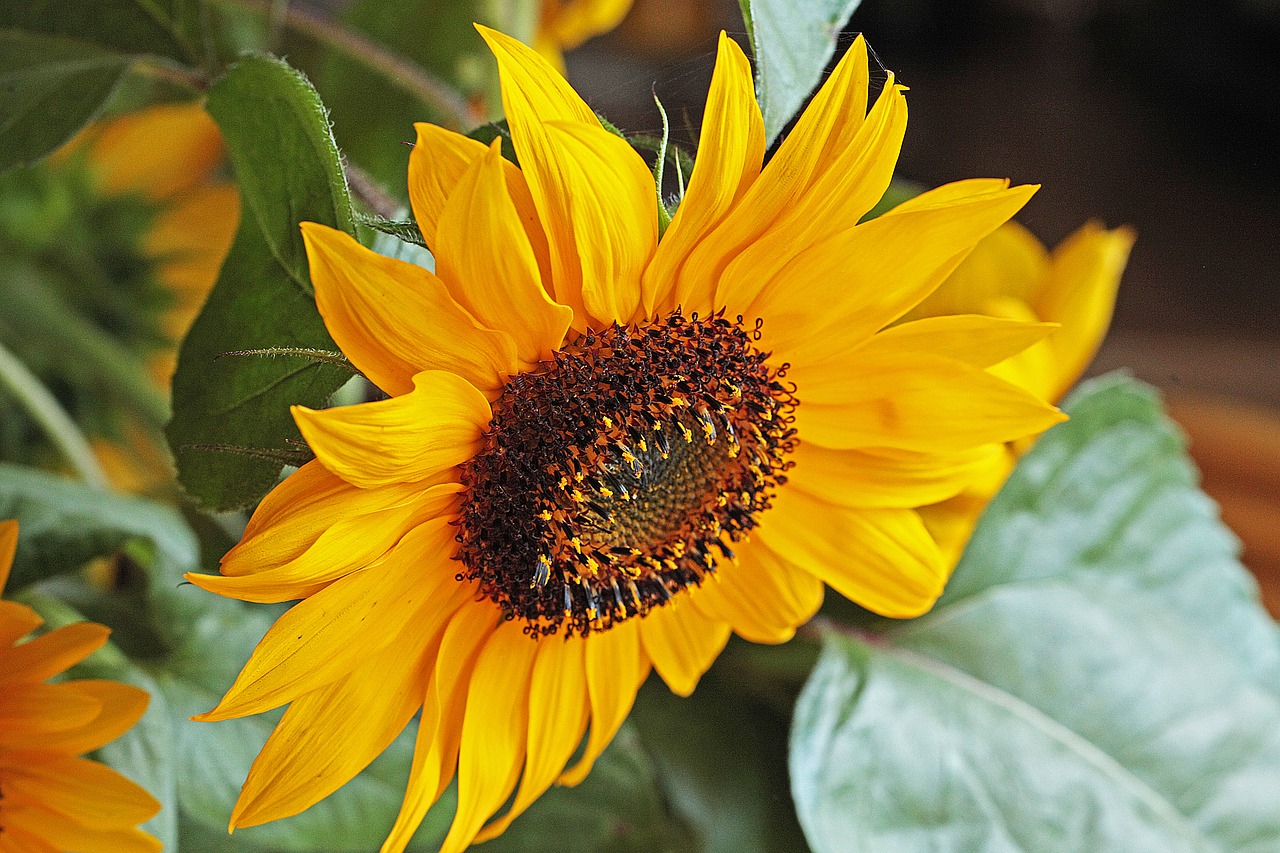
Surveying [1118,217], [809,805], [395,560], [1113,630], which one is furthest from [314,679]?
[1118,217]

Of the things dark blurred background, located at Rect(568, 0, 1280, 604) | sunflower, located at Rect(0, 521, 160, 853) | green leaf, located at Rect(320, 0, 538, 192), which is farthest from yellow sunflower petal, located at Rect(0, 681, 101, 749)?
dark blurred background, located at Rect(568, 0, 1280, 604)

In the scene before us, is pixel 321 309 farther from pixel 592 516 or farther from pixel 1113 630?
pixel 1113 630

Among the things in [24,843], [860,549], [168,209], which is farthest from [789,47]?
[168,209]

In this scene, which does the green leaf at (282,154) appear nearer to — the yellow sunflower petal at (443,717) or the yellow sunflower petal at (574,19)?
the yellow sunflower petal at (443,717)

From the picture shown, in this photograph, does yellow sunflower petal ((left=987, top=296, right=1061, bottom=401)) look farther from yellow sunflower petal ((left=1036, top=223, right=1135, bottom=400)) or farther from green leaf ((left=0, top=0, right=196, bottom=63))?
green leaf ((left=0, top=0, right=196, bottom=63))

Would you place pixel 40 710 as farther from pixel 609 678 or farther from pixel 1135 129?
pixel 1135 129
